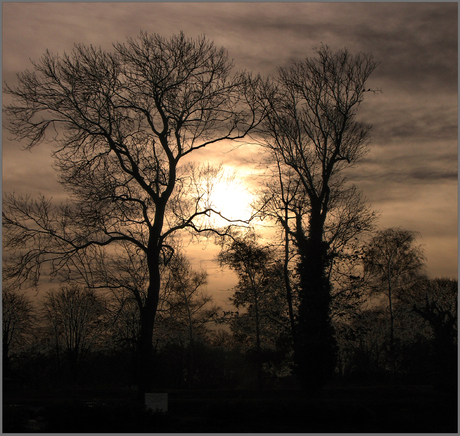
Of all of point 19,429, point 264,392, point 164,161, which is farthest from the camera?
point 264,392

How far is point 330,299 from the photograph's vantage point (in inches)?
835

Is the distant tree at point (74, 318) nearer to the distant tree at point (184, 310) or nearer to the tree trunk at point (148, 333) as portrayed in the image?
the distant tree at point (184, 310)

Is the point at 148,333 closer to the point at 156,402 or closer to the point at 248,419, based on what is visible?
the point at 156,402

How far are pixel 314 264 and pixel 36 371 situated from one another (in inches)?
1100

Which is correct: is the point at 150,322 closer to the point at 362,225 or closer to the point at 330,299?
the point at 330,299

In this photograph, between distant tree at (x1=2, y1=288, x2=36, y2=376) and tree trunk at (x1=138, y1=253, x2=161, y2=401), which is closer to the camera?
tree trunk at (x1=138, y1=253, x2=161, y2=401)

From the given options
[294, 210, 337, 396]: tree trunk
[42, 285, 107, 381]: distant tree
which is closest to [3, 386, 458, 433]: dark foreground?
[294, 210, 337, 396]: tree trunk

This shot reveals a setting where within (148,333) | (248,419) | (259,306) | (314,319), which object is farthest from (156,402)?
(259,306)

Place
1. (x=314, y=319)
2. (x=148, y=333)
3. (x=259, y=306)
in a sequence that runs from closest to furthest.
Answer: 1. (x=148, y=333)
2. (x=314, y=319)
3. (x=259, y=306)

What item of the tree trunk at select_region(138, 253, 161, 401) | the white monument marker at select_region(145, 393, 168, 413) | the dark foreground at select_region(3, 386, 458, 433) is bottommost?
the dark foreground at select_region(3, 386, 458, 433)

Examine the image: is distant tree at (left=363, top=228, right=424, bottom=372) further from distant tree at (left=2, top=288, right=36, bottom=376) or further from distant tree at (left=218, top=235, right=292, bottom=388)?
distant tree at (left=2, top=288, right=36, bottom=376)

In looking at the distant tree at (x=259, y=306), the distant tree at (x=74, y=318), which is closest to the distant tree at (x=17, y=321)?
the distant tree at (x=74, y=318)

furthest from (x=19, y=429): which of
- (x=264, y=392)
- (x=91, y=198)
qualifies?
(x=264, y=392)

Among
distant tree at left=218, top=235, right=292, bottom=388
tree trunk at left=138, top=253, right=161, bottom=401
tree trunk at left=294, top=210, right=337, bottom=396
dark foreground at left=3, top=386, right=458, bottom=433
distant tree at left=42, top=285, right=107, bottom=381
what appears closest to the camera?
dark foreground at left=3, top=386, right=458, bottom=433
